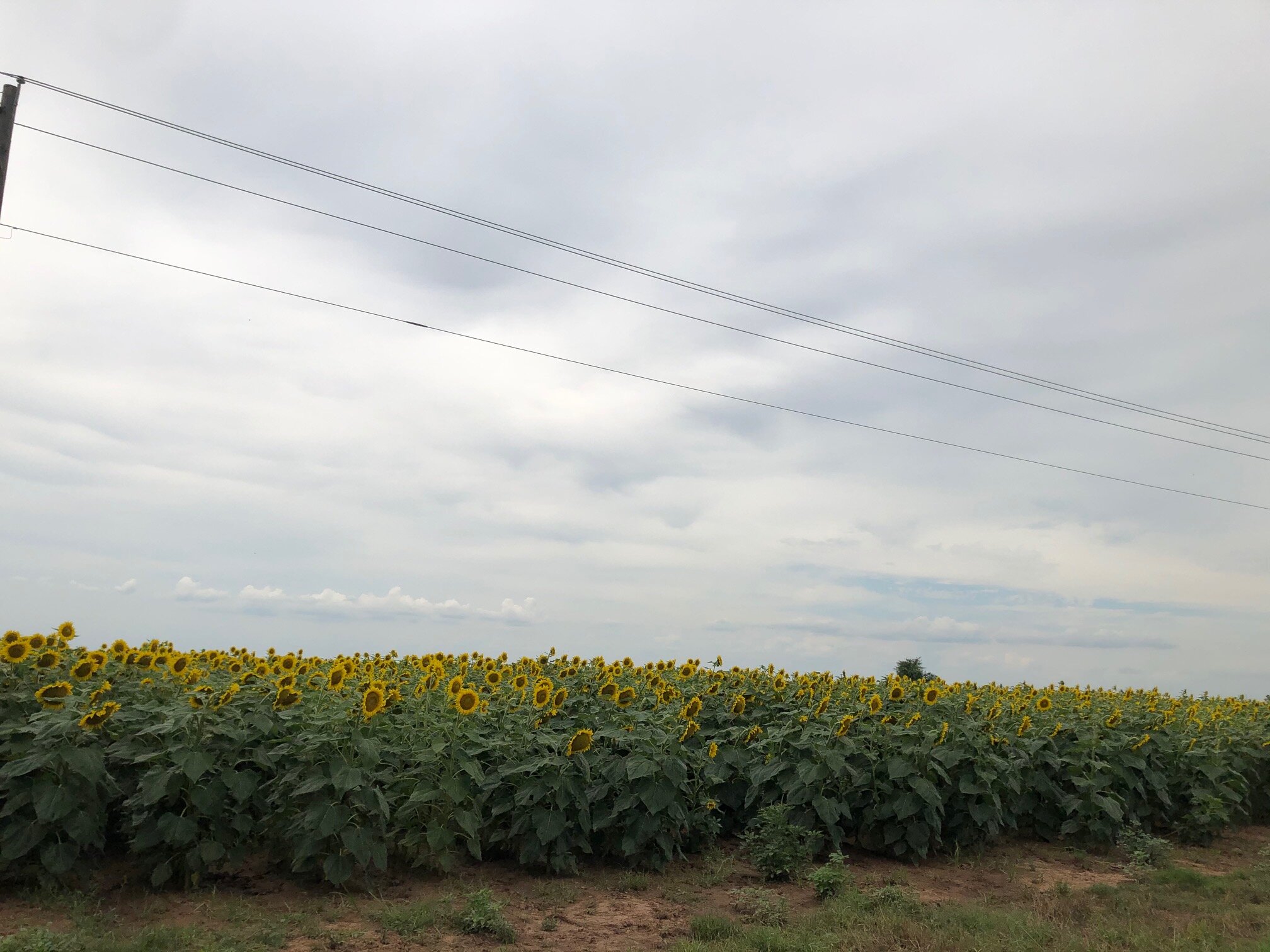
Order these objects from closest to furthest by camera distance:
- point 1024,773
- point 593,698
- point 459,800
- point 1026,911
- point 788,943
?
point 788,943 < point 459,800 < point 1026,911 < point 593,698 < point 1024,773

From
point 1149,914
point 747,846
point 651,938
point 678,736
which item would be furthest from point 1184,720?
point 651,938

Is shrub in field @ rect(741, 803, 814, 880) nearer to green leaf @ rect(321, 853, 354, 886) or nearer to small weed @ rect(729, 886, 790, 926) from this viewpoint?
small weed @ rect(729, 886, 790, 926)

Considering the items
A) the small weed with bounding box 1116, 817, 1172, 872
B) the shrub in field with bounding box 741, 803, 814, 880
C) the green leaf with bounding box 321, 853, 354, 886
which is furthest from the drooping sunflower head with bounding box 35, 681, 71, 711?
the small weed with bounding box 1116, 817, 1172, 872

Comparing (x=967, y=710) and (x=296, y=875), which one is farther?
(x=967, y=710)

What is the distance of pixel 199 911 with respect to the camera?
6.11m

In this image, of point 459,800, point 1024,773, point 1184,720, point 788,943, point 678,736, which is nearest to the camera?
point 788,943

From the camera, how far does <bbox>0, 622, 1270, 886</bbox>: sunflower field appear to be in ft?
20.4

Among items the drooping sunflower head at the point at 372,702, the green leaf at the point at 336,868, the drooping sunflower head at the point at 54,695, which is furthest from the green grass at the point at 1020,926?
the drooping sunflower head at the point at 54,695

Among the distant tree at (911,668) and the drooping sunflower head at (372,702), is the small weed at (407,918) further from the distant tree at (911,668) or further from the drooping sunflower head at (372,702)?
the distant tree at (911,668)

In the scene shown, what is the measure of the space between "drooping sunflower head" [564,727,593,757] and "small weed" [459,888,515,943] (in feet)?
4.36

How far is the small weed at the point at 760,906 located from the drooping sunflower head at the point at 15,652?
18.4 ft

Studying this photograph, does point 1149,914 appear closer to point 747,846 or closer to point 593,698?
point 747,846

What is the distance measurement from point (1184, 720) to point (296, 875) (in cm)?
1119

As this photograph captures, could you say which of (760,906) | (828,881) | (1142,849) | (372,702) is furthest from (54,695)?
(1142,849)
